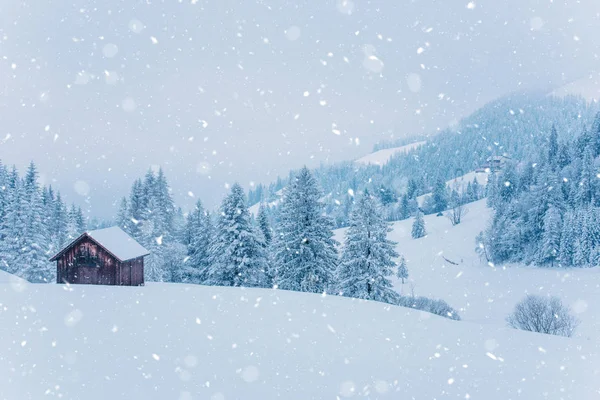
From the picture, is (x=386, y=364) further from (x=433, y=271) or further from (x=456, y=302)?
(x=433, y=271)

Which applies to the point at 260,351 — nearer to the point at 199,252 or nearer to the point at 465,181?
the point at 199,252

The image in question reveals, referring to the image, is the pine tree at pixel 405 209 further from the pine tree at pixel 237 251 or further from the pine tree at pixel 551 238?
the pine tree at pixel 237 251

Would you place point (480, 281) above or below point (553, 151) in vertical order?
below

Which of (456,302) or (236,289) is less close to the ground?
(236,289)

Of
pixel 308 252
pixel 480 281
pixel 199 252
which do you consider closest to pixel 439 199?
pixel 480 281

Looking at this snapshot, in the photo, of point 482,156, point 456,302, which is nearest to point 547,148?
point 456,302

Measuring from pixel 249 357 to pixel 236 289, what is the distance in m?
11.2

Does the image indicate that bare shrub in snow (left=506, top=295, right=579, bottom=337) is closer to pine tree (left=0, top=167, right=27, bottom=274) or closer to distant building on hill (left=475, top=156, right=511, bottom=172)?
pine tree (left=0, top=167, right=27, bottom=274)

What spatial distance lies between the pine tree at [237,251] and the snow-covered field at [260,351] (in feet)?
31.8

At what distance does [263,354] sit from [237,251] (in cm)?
1939

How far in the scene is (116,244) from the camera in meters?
25.6

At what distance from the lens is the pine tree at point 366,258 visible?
28.1 m

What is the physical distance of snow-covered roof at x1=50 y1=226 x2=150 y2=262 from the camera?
80.0 ft

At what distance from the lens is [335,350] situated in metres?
11.9
